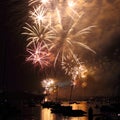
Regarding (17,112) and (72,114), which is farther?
(17,112)

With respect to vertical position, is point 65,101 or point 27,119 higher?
point 65,101

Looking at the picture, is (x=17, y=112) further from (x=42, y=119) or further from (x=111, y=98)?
(x=111, y=98)

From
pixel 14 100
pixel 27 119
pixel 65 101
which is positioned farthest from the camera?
pixel 14 100

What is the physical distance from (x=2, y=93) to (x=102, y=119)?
75097mm

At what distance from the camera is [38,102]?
155250 mm

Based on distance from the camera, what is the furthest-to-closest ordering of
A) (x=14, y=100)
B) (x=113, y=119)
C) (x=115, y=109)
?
1. (x=14, y=100)
2. (x=115, y=109)
3. (x=113, y=119)

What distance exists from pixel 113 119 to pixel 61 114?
25.2 metres

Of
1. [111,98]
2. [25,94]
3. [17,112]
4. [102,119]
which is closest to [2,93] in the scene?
[25,94]

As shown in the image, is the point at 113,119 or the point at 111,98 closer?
the point at 113,119

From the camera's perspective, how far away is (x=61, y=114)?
86.1m

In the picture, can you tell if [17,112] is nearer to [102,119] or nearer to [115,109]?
[115,109]

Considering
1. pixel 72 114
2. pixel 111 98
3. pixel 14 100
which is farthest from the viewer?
pixel 14 100

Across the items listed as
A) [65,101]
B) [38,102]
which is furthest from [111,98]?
[38,102]

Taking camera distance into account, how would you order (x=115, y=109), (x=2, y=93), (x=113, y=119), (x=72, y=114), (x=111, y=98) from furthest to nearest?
(x=111, y=98) < (x=2, y=93) < (x=115, y=109) < (x=72, y=114) < (x=113, y=119)
